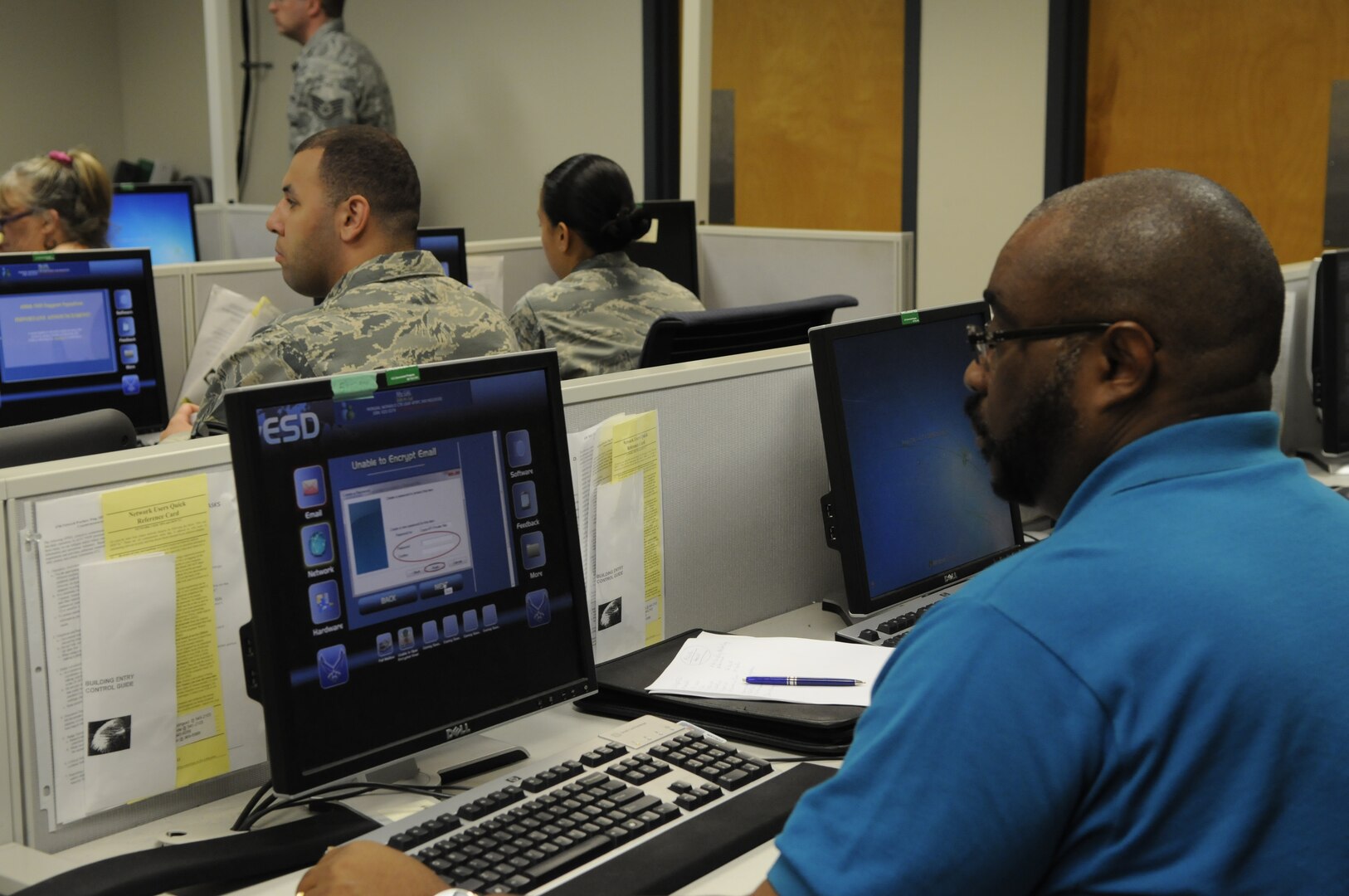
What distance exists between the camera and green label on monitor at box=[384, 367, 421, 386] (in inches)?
48.6

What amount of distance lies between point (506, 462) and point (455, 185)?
5.47m

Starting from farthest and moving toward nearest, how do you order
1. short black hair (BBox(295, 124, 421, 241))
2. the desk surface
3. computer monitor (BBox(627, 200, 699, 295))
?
computer monitor (BBox(627, 200, 699, 295))
short black hair (BBox(295, 124, 421, 241))
the desk surface

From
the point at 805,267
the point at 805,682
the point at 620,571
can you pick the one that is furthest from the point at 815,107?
the point at 805,682

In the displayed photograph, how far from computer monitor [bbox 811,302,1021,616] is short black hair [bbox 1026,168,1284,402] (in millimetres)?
724

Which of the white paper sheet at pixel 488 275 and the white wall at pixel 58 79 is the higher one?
the white wall at pixel 58 79

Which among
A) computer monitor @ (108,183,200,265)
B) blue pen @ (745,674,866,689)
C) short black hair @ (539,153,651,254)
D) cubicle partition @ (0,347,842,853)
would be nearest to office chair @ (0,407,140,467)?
cubicle partition @ (0,347,842,853)

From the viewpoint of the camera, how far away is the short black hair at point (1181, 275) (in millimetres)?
907

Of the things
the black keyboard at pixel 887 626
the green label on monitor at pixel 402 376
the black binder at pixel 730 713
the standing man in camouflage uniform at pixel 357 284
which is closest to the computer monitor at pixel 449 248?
the standing man in camouflage uniform at pixel 357 284

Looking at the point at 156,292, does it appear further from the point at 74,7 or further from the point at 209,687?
the point at 74,7

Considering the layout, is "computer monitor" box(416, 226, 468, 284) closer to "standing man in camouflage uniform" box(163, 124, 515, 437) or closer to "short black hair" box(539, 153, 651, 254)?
"short black hair" box(539, 153, 651, 254)

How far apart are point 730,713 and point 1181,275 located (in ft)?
2.36

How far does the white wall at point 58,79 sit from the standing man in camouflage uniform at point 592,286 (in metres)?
5.30

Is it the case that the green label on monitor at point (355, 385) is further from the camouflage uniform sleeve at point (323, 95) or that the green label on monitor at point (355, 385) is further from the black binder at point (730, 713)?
the camouflage uniform sleeve at point (323, 95)

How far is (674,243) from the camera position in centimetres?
435
